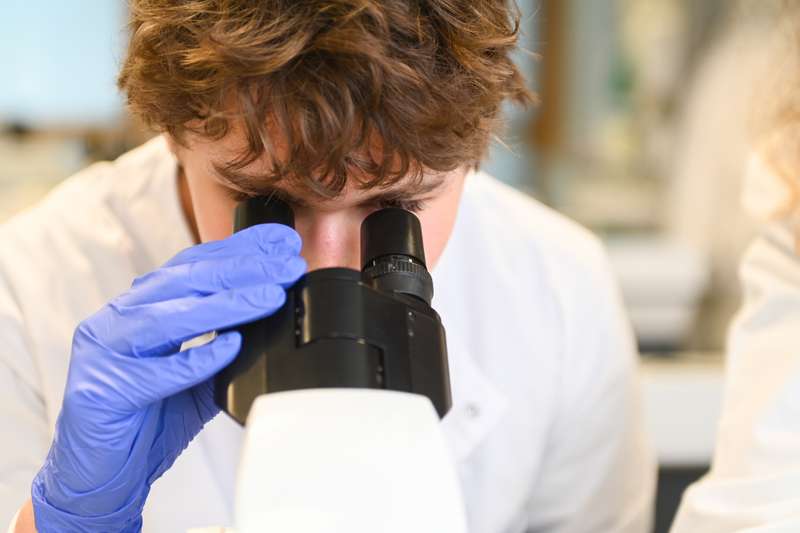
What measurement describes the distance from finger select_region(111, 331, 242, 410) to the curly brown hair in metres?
0.18

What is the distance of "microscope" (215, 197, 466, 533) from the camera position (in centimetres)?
64

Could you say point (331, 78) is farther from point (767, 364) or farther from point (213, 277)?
point (767, 364)

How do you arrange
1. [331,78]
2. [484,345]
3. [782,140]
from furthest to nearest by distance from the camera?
[484,345]
[782,140]
[331,78]

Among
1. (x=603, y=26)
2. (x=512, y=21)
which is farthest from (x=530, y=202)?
(x=603, y=26)

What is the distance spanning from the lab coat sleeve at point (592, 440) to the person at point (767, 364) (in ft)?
0.62

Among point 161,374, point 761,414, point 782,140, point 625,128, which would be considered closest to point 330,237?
point 161,374

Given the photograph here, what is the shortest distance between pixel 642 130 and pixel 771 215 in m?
3.03

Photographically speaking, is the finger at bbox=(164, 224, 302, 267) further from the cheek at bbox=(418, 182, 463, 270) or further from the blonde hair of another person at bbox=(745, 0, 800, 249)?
the blonde hair of another person at bbox=(745, 0, 800, 249)

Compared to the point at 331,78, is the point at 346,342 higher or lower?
lower

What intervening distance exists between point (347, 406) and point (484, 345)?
2.32 ft

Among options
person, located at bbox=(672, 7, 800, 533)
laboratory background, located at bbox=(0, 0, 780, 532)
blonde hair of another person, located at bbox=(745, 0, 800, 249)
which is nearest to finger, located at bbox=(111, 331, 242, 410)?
person, located at bbox=(672, 7, 800, 533)

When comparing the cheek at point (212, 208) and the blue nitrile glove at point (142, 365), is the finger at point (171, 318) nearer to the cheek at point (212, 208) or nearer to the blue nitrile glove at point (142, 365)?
the blue nitrile glove at point (142, 365)

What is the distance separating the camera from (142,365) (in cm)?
85

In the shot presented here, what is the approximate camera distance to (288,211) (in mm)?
900
